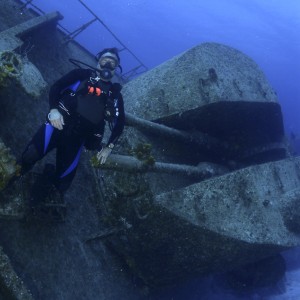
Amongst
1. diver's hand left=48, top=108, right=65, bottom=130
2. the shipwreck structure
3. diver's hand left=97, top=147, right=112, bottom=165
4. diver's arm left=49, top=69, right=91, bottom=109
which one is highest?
diver's arm left=49, top=69, right=91, bottom=109

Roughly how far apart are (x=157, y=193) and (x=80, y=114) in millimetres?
1791

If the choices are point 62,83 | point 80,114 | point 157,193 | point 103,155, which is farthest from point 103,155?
point 157,193

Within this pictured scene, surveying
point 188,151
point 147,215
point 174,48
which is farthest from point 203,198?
point 174,48

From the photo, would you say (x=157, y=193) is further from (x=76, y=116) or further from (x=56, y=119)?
(x=56, y=119)

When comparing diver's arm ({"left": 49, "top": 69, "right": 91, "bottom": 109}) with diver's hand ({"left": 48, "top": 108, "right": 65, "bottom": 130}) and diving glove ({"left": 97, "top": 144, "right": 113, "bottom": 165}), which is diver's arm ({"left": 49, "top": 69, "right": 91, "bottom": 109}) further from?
diving glove ({"left": 97, "top": 144, "right": 113, "bottom": 165})

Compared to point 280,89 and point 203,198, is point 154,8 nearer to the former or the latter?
point 280,89

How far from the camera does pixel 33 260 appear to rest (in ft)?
10.6

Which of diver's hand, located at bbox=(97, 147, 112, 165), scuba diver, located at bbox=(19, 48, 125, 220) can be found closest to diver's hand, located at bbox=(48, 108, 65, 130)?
scuba diver, located at bbox=(19, 48, 125, 220)

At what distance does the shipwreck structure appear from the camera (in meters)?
3.37

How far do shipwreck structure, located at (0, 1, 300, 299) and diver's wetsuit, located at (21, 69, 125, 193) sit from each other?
14.1 inches

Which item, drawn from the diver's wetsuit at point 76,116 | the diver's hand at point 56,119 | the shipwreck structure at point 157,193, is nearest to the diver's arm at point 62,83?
the diver's wetsuit at point 76,116

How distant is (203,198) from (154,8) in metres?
89.6

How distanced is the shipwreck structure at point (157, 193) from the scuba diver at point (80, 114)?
12.5 inches

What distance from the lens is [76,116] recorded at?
10.7 feet
